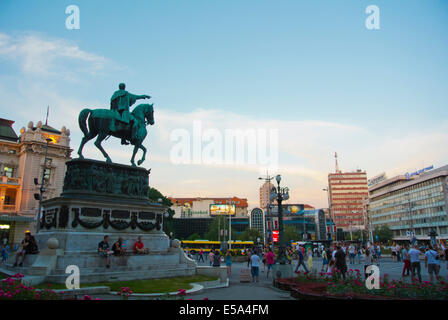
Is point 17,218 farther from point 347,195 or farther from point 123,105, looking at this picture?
point 347,195

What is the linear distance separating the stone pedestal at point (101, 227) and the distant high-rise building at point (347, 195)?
164 metres

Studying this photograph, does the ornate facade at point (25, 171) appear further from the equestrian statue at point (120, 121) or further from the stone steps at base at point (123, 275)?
the stone steps at base at point (123, 275)

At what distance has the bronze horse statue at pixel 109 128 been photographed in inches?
681

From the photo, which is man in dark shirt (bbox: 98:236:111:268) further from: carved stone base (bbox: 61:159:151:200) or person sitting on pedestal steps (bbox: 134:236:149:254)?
carved stone base (bbox: 61:159:151:200)

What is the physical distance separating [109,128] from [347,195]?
560 feet

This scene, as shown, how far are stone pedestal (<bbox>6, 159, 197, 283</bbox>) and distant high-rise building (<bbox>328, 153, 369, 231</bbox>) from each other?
539 feet

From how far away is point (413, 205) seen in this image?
89375mm

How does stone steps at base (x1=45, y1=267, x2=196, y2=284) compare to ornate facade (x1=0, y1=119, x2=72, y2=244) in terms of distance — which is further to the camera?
ornate facade (x1=0, y1=119, x2=72, y2=244)

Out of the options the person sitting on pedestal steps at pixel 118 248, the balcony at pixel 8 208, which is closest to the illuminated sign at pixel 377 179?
the balcony at pixel 8 208

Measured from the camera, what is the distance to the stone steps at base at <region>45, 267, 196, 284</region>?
12243mm

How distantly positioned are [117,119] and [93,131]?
1.39 metres

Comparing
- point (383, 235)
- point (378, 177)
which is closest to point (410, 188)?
point (383, 235)

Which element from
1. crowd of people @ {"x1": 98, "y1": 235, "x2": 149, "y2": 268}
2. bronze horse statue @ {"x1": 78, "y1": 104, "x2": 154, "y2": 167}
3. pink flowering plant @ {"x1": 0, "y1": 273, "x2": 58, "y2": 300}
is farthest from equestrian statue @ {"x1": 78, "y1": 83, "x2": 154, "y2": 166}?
pink flowering plant @ {"x1": 0, "y1": 273, "x2": 58, "y2": 300}
